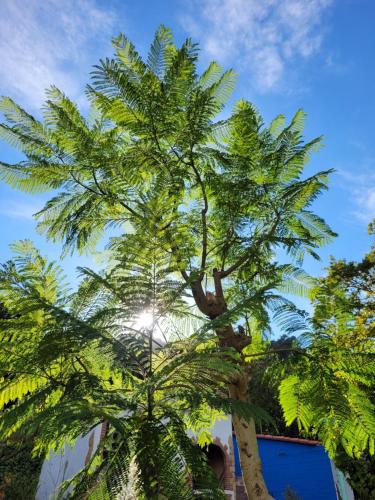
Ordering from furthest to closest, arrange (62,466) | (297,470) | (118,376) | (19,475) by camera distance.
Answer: (297,470)
(62,466)
(19,475)
(118,376)

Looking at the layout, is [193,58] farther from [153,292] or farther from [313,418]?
[313,418]

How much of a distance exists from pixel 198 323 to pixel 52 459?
8.58 metres

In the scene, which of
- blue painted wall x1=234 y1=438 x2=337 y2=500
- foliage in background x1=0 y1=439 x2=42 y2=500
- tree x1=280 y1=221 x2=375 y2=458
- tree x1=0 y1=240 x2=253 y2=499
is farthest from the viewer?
blue painted wall x1=234 y1=438 x2=337 y2=500

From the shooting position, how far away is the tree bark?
3422mm

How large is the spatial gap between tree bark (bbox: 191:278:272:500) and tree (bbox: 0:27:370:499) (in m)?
0.01

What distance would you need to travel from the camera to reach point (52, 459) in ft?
32.3

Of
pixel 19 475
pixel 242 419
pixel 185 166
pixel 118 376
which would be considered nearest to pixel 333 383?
pixel 242 419

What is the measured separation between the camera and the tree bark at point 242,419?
3422 mm

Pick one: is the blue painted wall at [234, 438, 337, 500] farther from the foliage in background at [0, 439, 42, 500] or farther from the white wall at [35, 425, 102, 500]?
the foliage in background at [0, 439, 42, 500]

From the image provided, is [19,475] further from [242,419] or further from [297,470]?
[242,419]

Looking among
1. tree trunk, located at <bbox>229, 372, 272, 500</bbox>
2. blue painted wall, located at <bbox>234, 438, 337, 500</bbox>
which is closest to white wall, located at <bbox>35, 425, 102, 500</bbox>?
blue painted wall, located at <bbox>234, 438, 337, 500</bbox>

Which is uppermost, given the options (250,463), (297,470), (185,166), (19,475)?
(185,166)

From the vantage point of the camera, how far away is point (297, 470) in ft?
36.8

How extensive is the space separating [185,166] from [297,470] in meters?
11.3
